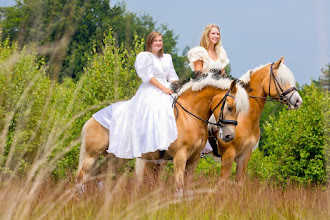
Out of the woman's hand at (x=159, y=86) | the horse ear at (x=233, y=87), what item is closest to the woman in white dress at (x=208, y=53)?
the woman's hand at (x=159, y=86)

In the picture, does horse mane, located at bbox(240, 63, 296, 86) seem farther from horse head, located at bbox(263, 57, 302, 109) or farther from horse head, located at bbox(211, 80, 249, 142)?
horse head, located at bbox(211, 80, 249, 142)

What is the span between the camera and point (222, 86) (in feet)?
22.6

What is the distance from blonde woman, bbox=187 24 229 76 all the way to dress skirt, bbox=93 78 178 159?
2.55 feet

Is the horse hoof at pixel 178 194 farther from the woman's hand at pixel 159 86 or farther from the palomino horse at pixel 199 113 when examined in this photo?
the woman's hand at pixel 159 86

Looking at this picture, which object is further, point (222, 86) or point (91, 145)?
point (91, 145)

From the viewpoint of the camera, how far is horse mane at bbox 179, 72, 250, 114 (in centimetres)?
657

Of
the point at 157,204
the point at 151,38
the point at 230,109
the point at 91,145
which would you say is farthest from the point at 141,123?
the point at 157,204

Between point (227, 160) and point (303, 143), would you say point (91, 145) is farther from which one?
point (303, 143)

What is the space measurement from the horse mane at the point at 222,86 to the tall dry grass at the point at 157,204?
1.32 m

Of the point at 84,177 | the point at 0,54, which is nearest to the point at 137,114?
the point at 84,177

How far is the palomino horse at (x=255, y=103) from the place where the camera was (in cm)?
781

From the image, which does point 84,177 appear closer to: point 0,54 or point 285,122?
point 285,122

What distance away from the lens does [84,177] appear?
7.77m

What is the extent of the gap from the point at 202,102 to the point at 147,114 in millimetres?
915
